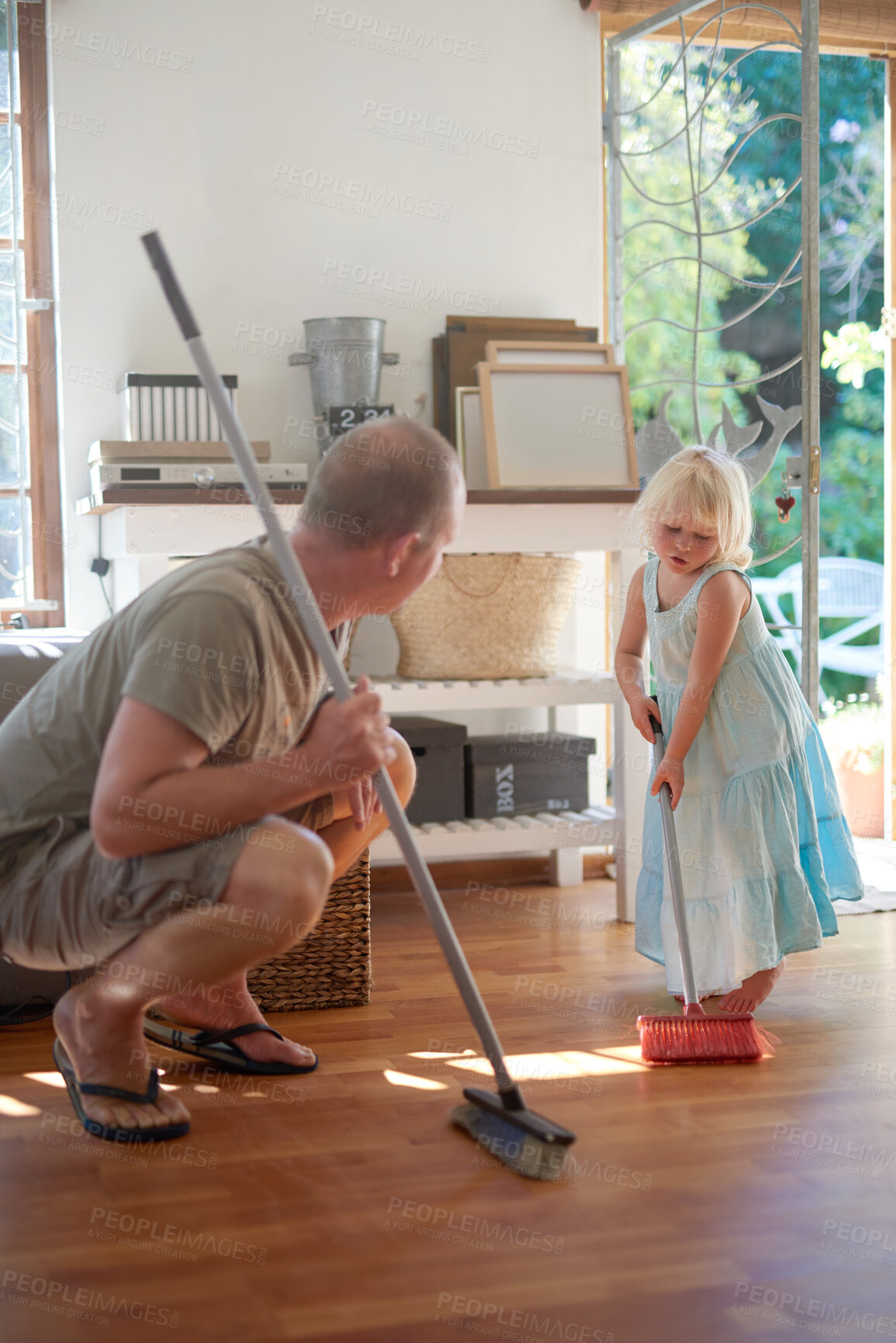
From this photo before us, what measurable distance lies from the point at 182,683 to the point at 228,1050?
697 mm

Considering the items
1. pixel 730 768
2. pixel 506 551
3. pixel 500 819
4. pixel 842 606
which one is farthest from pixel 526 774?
pixel 842 606

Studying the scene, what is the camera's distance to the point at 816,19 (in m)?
2.67

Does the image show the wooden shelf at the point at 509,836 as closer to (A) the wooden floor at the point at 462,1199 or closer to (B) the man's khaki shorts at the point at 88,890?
(A) the wooden floor at the point at 462,1199

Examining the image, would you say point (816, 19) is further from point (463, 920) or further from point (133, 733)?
point (133, 733)

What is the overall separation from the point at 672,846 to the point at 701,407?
5.35 m

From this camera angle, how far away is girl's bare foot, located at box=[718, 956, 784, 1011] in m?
2.01

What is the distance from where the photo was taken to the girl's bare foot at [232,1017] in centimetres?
175

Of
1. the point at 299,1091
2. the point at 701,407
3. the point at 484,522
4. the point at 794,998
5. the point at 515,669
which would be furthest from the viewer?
the point at 701,407

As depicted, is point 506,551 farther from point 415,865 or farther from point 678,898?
point 415,865

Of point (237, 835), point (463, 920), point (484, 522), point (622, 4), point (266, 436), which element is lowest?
point (463, 920)

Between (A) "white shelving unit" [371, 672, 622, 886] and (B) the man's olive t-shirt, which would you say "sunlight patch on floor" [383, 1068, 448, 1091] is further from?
(A) "white shelving unit" [371, 672, 622, 886]

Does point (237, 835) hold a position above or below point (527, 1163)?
above

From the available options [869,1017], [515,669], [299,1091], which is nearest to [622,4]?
[515,669]

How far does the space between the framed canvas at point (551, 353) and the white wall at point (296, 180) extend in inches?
9.5
